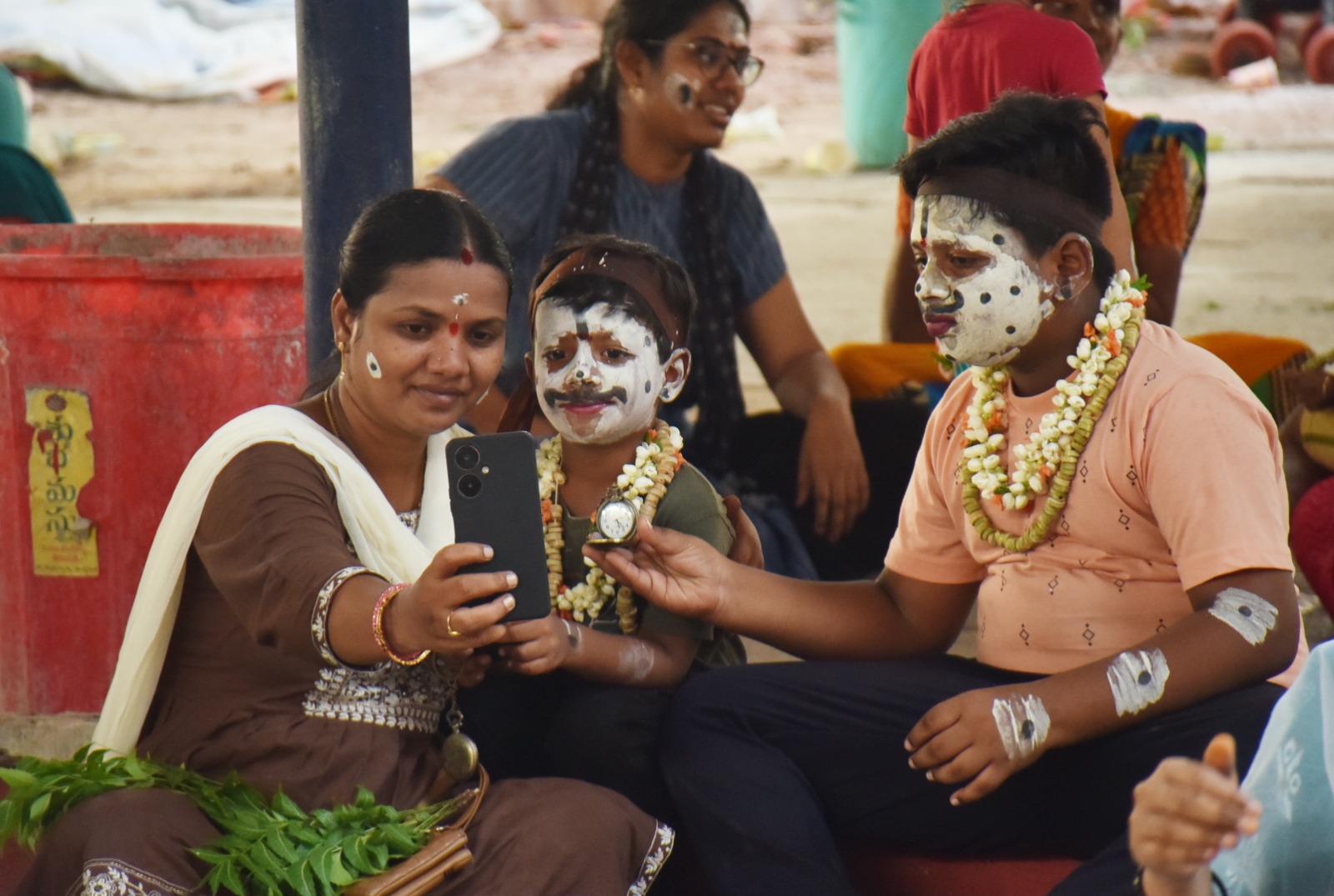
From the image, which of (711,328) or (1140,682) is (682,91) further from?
(1140,682)

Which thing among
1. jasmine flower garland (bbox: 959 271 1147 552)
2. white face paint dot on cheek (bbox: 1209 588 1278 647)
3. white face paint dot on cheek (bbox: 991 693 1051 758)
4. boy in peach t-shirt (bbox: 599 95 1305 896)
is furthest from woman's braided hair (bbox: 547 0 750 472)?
white face paint dot on cheek (bbox: 1209 588 1278 647)

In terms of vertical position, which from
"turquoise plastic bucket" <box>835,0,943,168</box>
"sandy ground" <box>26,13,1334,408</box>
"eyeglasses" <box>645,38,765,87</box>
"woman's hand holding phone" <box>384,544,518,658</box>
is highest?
"eyeglasses" <box>645,38,765,87</box>

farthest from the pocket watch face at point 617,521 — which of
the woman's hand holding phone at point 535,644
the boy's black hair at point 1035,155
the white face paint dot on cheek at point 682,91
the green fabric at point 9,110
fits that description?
the green fabric at point 9,110

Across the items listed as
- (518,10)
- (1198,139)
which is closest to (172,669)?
(1198,139)

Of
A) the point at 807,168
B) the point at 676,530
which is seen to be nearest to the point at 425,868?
the point at 676,530

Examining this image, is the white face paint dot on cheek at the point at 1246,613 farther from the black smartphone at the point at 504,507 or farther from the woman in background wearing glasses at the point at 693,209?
the woman in background wearing glasses at the point at 693,209

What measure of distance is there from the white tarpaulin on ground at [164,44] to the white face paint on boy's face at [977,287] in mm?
Result: 12203

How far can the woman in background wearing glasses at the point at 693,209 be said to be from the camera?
3932 mm

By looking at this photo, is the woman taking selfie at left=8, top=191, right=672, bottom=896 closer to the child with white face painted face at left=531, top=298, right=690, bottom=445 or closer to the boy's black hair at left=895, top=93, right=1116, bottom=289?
the child with white face painted face at left=531, top=298, right=690, bottom=445

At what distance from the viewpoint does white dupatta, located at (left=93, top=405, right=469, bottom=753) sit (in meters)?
2.48

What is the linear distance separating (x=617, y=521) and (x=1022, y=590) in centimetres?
67

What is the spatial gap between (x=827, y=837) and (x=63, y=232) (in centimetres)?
245

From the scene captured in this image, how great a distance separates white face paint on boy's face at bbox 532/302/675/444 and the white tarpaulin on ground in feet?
39.1

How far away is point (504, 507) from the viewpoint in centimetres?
227
